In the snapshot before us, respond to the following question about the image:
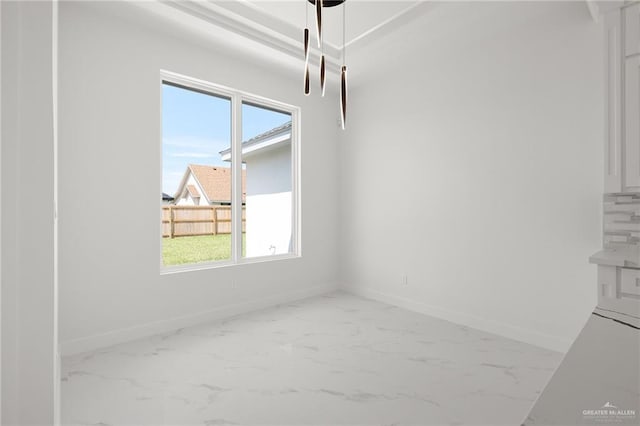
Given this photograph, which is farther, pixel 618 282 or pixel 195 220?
pixel 195 220

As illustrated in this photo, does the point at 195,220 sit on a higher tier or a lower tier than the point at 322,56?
lower

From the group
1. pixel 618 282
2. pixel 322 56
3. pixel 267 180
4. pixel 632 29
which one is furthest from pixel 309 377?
pixel 632 29

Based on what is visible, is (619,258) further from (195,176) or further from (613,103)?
(195,176)

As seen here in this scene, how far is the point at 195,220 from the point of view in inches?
136

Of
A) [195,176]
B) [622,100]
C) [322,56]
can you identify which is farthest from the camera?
[195,176]

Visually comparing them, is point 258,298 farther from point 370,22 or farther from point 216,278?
point 370,22

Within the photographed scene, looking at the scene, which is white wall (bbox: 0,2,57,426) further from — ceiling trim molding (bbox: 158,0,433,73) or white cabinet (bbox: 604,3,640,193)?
white cabinet (bbox: 604,3,640,193)

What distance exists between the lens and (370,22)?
10.3 ft

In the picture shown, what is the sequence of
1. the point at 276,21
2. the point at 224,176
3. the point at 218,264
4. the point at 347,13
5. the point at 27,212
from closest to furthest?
1. the point at 27,212
2. the point at 347,13
3. the point at 276,21
4. the point at 218,264
5. the point at 224,176

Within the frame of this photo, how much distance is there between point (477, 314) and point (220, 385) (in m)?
2.47

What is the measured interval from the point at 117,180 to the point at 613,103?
3.89 meters

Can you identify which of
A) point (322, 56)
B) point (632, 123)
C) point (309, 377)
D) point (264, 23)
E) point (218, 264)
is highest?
point (264, 23)

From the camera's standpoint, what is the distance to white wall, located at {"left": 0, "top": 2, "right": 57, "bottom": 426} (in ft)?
2.59

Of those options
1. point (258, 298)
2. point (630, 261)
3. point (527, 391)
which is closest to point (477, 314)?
point (527, 391)
